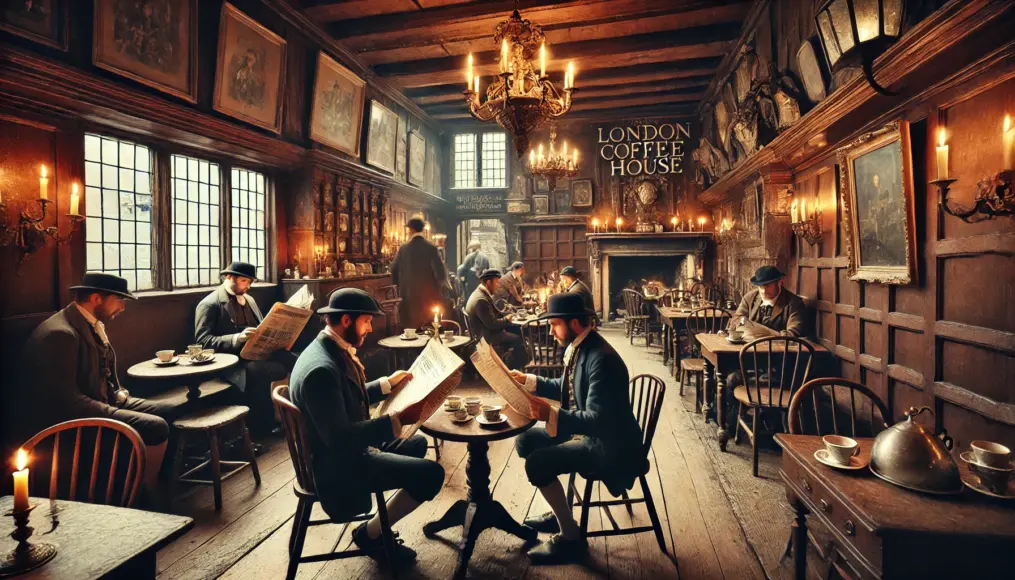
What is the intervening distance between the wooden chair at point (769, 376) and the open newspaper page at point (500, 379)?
7.29 ft

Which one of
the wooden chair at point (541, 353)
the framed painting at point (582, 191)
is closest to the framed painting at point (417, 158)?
the framed painting at point (582, 191)

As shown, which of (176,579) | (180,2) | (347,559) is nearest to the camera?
(176,579)

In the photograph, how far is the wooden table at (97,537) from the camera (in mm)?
1318

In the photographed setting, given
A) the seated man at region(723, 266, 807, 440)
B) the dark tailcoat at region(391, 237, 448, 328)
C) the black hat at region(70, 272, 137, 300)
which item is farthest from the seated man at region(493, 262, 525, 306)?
the black hat at region(70, 272, 137, 300)

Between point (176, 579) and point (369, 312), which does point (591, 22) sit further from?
point (176, 579)

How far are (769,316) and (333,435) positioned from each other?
15.2ft

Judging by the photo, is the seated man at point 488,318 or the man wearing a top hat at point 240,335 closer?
the man wearing a top hat at point 240,335

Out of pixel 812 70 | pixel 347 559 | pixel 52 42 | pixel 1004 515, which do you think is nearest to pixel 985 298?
pixel 1004 515

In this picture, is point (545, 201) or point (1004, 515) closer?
point (1004, 515)

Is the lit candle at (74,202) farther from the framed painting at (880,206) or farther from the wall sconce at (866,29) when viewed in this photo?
the framed painting at (880,206)

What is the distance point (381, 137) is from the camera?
884 centimetres

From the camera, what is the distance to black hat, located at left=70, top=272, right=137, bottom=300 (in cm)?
320

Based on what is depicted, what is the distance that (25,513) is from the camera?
1.32 m

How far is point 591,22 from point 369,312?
6186 millimetres
